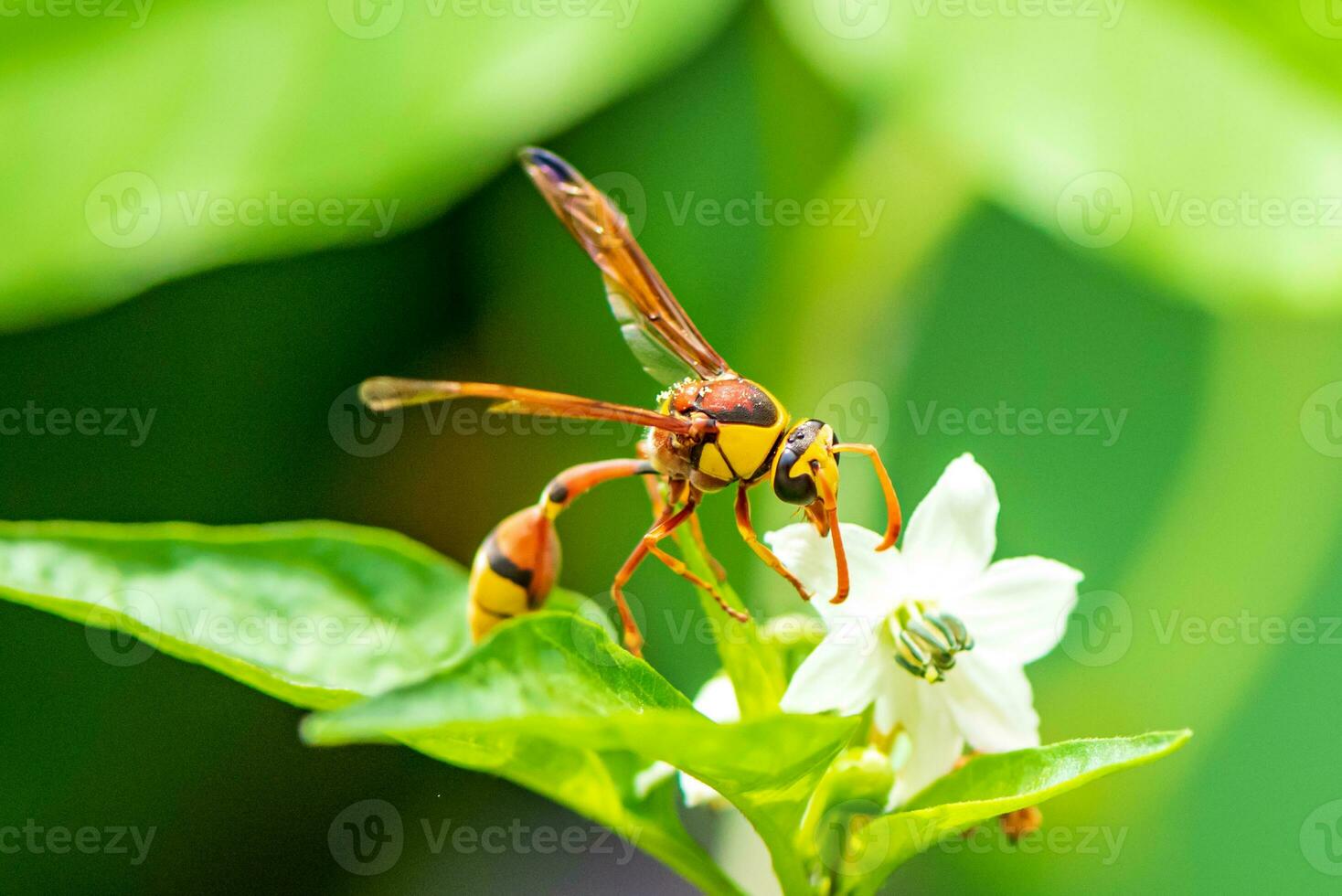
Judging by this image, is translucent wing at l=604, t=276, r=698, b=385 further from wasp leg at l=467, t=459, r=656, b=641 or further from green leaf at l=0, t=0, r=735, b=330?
green leaf at l=0, t=0, r=735, b=330

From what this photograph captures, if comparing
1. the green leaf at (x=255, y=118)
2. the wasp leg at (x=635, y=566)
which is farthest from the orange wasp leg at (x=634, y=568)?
the green leaf at (x=255, y=118)

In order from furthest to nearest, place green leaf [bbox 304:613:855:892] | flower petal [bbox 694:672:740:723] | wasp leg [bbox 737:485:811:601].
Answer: flower petal [bbox 694:672:740:723], wasp leg [bbox 737:485:811:601], green leaf [bbox 304:613:855:892]

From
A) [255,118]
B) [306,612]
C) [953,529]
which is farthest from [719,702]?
[255,118]

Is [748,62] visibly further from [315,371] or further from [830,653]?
[830,653]

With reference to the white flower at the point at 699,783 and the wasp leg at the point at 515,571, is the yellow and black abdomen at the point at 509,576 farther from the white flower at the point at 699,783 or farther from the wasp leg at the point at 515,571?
the white flower at the point at 699,783

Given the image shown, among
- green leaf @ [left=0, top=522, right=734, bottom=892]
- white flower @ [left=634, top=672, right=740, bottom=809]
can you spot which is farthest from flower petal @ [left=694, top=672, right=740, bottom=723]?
green leaf @ [left=0, top=522, right=734, bottom=892]

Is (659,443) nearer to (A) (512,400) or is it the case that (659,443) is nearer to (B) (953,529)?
(A) (512,400)
